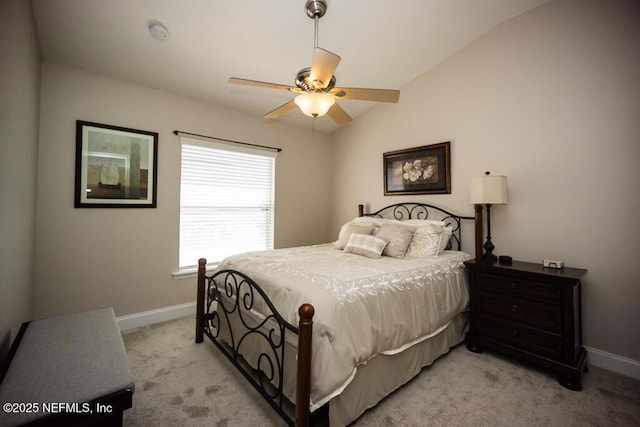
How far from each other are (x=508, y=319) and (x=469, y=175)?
150 centimetres

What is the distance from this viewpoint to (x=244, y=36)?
238 centimetres

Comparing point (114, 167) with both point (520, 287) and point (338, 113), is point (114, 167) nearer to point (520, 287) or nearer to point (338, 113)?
point (338, 113)

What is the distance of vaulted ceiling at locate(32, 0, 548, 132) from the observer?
2072mm

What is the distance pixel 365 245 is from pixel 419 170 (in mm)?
1375

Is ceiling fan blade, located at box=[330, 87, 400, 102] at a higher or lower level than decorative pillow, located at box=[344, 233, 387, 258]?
higher

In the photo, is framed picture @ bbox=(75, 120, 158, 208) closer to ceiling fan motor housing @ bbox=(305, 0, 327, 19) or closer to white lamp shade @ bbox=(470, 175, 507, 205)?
ceiling fan motor housing @ bbox=(305, 0, 327, 19)

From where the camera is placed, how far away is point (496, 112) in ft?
8.93

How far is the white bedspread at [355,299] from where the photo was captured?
4.49 ft

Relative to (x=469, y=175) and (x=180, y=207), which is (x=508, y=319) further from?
(x=180, y=207)

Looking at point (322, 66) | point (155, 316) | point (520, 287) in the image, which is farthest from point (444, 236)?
point (155, 316)

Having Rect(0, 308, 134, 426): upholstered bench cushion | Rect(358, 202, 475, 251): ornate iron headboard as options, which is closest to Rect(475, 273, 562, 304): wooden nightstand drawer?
Rect(358, 202, 475, 251): ornate iron headboard

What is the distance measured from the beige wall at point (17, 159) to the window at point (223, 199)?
1.22 meters

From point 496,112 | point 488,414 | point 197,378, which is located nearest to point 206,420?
point 197,378

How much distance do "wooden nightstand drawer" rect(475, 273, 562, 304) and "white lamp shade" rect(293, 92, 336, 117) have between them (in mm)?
1925
